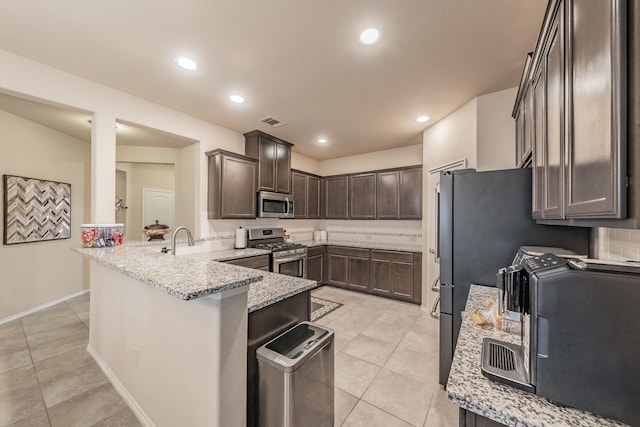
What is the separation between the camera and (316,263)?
477 centimetres

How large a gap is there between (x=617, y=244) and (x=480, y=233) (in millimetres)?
713

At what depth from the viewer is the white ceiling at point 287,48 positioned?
161 centimetres

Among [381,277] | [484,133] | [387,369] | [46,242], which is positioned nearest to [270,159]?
[381,277]

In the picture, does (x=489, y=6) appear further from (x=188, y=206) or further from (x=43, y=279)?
(x=43, y=279)

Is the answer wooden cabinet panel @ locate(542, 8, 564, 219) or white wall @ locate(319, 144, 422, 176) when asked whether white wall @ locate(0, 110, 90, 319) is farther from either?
wooden cabinet panel @ locate(542, 8, 564, 219)

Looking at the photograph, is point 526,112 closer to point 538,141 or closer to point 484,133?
point 538,141

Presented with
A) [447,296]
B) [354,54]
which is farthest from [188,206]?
[447,296]

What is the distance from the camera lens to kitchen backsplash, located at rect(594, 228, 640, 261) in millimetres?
1033

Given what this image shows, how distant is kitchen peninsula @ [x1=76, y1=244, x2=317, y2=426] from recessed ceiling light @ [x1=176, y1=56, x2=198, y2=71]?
1770 mm

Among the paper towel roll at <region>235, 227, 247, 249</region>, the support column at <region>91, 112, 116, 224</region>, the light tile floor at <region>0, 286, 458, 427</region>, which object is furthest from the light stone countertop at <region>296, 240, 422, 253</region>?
the support column at <region>91, 112, 116, 224</region>

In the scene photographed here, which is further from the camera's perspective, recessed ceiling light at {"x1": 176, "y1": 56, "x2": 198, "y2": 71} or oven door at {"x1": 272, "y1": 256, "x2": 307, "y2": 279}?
oven door at {"x1": 272, "y1": 256, "x2": 307, "y2": 279}

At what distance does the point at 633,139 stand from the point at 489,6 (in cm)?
153

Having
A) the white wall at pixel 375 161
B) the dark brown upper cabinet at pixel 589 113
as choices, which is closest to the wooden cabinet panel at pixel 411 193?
the white wall at pixel 375 161

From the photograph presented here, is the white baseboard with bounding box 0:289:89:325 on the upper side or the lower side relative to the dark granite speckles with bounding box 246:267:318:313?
lower
